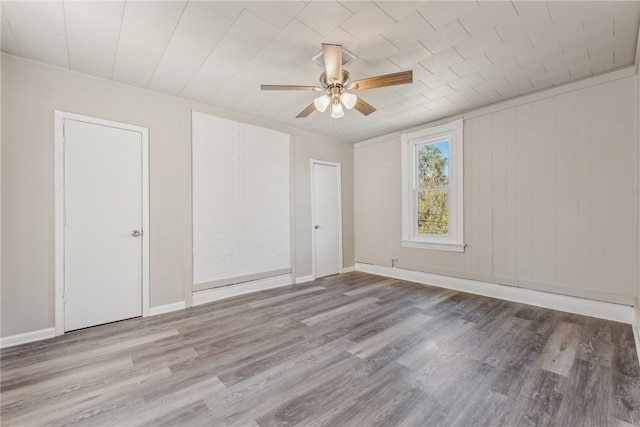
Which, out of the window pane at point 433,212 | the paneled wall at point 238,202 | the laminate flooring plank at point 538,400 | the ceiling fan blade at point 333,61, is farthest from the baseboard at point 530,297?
the ceiling fan blade at point 333,61

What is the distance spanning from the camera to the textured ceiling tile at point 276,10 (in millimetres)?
1926

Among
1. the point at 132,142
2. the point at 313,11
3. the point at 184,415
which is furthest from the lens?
the point at 132,142

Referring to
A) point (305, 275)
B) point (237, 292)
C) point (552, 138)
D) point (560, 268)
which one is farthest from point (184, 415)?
point (552, 138)

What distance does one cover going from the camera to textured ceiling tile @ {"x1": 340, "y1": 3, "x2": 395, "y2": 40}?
78.3 inches

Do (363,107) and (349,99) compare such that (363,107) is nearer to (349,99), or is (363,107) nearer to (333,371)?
(349,99)

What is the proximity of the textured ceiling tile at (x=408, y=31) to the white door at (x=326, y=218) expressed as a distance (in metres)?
2.91

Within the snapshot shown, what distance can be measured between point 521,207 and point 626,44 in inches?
72.8

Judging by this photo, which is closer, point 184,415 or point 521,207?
point 184,415

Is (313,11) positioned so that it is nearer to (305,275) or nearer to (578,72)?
(578,72)

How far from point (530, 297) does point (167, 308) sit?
471cm

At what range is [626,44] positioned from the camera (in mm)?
2443

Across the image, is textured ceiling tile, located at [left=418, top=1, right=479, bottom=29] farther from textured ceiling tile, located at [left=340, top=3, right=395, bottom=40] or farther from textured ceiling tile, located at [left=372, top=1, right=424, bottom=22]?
textured ceiling tile, located at [left=340, top=3, right=395, bottom=40]

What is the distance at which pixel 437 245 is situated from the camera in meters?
4.42

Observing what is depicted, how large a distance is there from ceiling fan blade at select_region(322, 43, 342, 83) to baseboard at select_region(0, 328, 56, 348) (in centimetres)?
373
